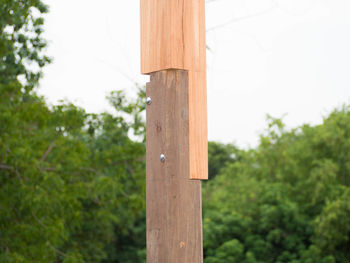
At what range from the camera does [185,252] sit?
1.80 meters

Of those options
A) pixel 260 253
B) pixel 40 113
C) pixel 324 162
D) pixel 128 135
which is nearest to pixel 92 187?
pixel 40 113

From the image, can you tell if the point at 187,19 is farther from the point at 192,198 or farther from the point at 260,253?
the point at 260,253

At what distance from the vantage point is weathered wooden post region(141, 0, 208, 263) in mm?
1814

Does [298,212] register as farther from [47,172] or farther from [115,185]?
[47,172]

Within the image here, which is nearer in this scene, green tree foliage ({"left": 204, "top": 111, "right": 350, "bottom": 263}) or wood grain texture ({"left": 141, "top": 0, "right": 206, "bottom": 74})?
wood grain texture ({"left": 141, "top": 0, "right": 206, "bottom": 74})

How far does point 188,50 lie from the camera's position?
6.33 feet

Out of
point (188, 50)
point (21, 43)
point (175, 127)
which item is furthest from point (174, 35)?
point (21, 43)

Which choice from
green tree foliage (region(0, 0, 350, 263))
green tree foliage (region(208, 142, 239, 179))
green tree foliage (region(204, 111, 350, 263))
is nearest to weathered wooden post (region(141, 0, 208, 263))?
green tree foliage (region(0, 0, 350, 263))

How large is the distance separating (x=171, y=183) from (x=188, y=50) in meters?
0.46

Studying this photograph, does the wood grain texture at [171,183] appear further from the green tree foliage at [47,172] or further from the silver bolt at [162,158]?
the green tree foliage at [47,172]

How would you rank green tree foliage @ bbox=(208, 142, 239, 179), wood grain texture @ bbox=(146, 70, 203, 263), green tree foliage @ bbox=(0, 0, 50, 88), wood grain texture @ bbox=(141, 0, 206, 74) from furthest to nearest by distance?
1. green tree foliage @ bbox=(208, 142, 239, 179)
2. green tree foliage @ bbox=(0, 0, 50, 88)
3. wood grain texture @ bbox=(141, 0, 206, 74)
4. wood grain texture @ bbox=(146, 70, 203, 263)

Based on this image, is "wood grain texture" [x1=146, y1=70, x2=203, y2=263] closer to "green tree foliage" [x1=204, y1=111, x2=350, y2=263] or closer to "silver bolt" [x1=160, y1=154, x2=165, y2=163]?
"silver bolt" [x1=160, y1=154, x2=165, y2=163]

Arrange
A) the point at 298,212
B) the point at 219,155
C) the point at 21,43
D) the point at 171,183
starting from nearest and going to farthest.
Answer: the point at 171,183 < the point at 21,43 < the point at 298,212 < the point at 219,155

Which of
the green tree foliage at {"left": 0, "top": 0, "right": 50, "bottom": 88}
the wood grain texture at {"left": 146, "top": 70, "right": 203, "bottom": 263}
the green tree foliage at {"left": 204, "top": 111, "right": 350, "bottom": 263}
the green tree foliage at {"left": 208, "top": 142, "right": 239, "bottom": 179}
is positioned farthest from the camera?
the green tree foliage at {"left": 208, "top": 142, "right": 239, "bottom": 179}
